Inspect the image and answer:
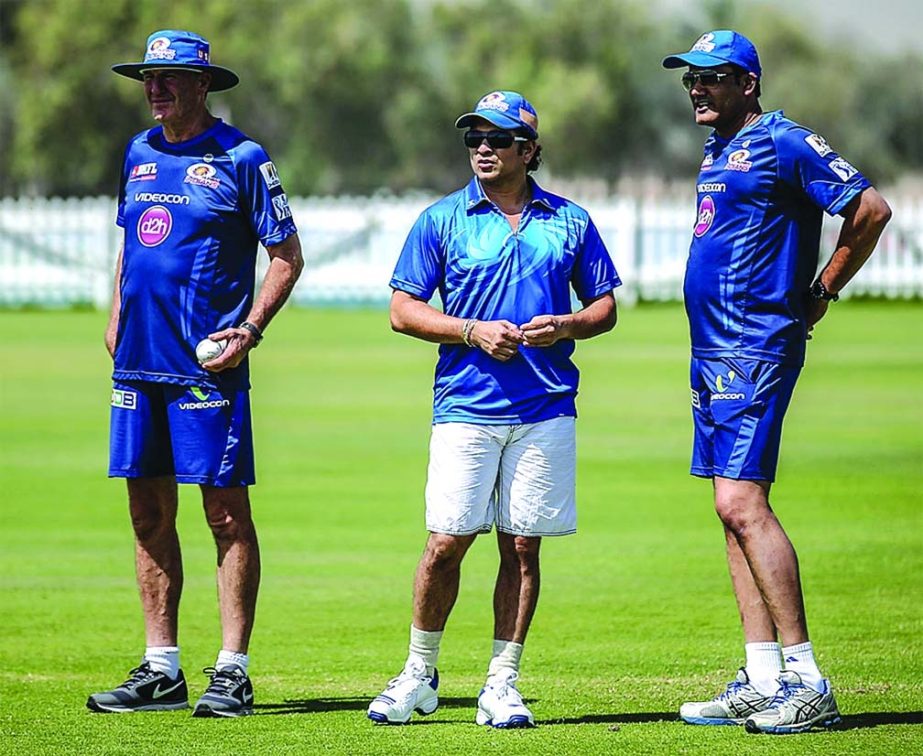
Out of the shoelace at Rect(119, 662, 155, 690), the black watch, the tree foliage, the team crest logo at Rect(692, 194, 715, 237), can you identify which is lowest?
the shoelace at Rect(119, 662, 155, 690)

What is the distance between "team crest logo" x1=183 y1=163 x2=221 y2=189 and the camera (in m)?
6.86

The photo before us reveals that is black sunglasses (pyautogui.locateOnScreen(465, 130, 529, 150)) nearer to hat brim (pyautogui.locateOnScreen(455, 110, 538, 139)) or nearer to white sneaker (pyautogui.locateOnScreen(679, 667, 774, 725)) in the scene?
hat brim (pyautogui.locateOnScreen(455, 110, 538, 139))

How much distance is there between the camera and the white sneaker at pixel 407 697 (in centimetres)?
650

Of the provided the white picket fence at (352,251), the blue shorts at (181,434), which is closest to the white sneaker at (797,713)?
the blue shorts at (181,434)

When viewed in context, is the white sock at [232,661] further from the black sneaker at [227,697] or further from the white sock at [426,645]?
the white sock at [426,645]

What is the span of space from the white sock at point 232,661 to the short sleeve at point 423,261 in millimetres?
1496

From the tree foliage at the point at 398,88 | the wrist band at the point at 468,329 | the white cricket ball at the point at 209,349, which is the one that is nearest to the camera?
the wrist band at the point at 468,329

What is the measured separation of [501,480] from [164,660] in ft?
4.82

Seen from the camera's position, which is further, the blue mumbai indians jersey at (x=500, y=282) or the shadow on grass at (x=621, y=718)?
the blue mumbai indians jersey at (x=500, y=282)

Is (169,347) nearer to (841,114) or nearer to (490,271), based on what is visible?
(490,271)

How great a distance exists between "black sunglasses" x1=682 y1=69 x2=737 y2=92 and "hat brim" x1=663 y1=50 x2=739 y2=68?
0.03 meters

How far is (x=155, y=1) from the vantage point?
84.4m

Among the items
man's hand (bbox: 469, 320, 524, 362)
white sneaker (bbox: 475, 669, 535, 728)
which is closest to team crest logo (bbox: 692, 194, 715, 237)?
man's hand (bbox: 469, 320, 524, 362)

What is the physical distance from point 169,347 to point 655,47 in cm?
9767
